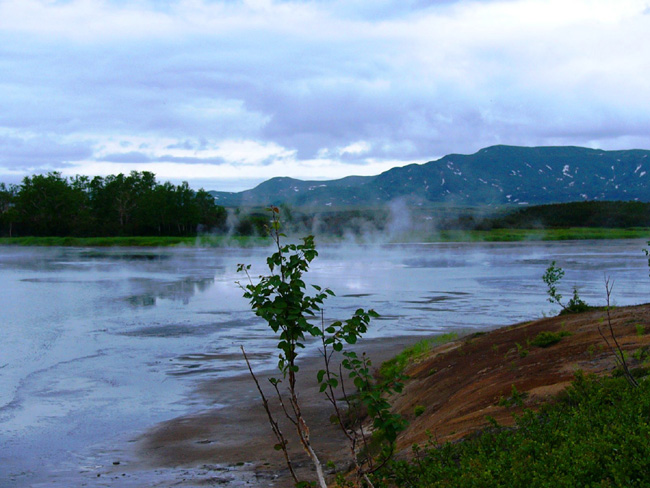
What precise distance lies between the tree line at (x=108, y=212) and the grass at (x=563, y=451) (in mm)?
117535

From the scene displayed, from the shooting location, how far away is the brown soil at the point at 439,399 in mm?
9797

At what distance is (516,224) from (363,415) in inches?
5579

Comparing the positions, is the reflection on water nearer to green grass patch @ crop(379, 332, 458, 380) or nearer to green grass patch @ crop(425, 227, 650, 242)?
green grass patch @ crop(379, 332, 458, 380)

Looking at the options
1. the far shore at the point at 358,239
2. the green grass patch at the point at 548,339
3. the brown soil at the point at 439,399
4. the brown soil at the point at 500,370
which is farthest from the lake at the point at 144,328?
the far shore at the point at 358,239

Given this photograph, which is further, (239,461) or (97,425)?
(97,425)

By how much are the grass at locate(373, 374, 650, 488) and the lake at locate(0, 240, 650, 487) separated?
6.42 meters

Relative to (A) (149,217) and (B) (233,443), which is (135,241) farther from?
(B) (233,443)

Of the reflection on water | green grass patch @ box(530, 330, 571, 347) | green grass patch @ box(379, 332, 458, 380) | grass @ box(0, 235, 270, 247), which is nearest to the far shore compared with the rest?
→ grass @ box(0, 235, 270, 247)

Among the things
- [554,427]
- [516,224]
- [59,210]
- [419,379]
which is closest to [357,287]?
[419,379]

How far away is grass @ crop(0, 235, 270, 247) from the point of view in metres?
108

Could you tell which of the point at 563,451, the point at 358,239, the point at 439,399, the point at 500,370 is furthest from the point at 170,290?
the point at 358,239

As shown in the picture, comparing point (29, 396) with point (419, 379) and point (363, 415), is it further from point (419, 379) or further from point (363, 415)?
point (419, 379)

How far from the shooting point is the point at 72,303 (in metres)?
32.5

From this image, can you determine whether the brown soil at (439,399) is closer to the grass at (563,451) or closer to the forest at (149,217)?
the grass at (563,451)
